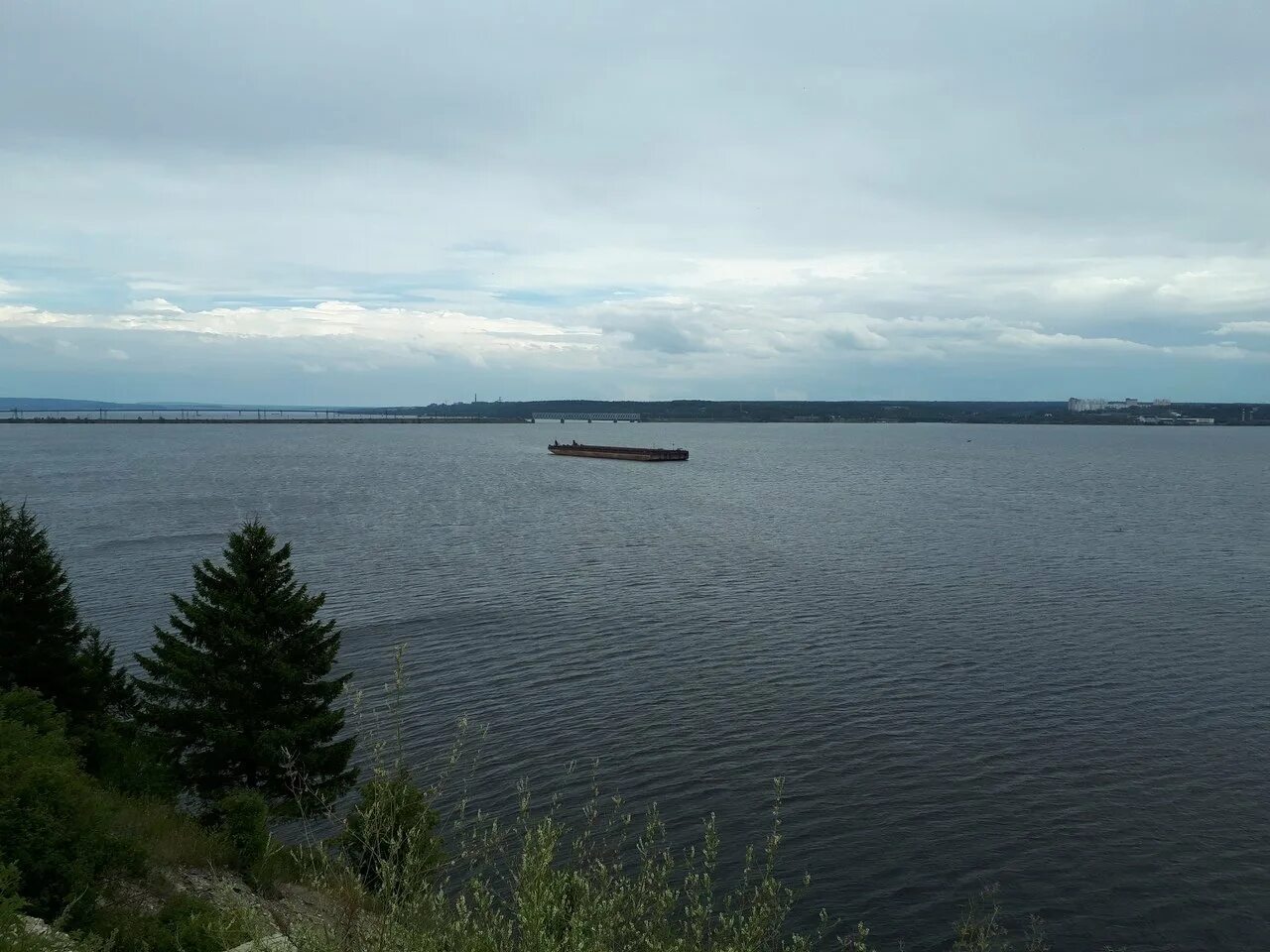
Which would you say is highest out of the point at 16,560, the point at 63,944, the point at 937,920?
the point at 16,560

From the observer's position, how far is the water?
25.2 meters

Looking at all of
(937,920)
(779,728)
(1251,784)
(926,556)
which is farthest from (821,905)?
(926,556)

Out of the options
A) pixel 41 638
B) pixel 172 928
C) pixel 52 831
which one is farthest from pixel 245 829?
pixel 41 638

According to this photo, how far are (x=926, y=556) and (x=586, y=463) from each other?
125 meters

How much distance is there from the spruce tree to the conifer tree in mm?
2838

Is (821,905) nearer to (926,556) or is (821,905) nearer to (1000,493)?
(926,556)

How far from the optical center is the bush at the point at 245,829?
20.0 m

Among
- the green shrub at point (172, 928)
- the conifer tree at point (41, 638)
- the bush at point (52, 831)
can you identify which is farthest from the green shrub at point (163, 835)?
the conifer tree at point (41, 638)

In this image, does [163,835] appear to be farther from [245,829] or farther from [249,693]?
[249,693]

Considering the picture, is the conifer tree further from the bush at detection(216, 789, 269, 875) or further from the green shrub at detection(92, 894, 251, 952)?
the green shrub at detection(92, 894, 251, 952)

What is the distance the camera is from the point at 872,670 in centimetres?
4006

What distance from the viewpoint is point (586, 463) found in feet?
620

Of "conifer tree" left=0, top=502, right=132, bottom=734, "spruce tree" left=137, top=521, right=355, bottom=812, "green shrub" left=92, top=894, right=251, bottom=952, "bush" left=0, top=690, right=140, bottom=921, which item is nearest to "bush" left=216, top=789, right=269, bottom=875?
"spruce tree" left=137, top=521, right=355, bottom=812

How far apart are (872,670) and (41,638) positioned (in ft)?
102
